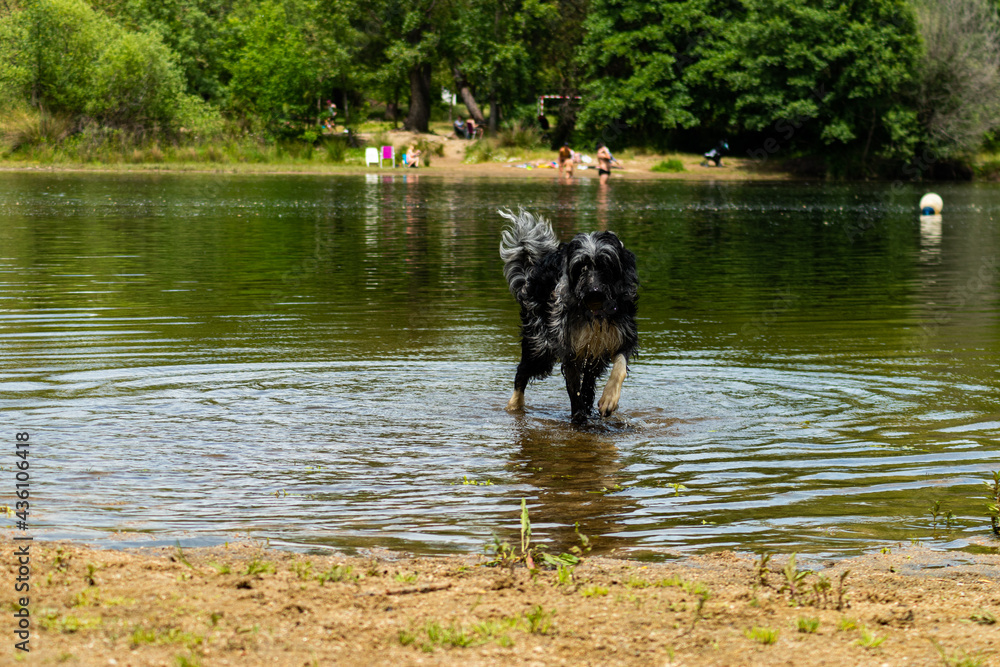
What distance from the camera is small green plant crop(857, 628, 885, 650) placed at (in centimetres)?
454

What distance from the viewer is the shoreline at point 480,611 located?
4359mm

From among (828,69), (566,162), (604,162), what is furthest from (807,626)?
(828,69)

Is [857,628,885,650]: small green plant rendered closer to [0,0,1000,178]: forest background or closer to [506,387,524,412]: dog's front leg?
[506,387,524,412]: dog's front leg

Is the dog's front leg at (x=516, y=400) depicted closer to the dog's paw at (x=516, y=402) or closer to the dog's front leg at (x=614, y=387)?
the dog's paw at (x=516, y=402)

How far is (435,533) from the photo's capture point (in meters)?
6.55

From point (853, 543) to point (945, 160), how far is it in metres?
60.7

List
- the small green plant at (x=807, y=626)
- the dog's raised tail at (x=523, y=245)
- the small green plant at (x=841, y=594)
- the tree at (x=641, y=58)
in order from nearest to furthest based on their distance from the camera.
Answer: the small green plant at (x=807, y=626) < the small green plant at (x=841, y=594) < the dog's raised tail at (x=523, y=245) < the tree at (x=641, y=58)

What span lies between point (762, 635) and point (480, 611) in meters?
1.17

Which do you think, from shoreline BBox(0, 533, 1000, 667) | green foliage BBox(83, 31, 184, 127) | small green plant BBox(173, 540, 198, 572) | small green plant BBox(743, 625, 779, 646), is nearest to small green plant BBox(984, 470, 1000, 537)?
shoreline BBox(0, 533, 1000, 667)

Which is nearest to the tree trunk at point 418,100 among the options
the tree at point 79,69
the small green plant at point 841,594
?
the tree at point 79,69

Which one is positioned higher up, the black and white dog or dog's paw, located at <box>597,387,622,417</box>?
the black and white dog

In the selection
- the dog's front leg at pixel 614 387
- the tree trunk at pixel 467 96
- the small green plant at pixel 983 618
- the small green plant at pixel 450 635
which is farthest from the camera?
the tree trunk at pixel 467 96

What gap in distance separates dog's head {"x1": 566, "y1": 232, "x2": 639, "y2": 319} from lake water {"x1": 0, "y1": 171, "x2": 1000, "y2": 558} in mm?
1107

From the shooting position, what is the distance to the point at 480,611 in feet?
16.0
